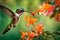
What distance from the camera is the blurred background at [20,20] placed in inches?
42.9

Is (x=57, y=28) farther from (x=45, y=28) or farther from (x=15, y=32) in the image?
(x=15, y=32)

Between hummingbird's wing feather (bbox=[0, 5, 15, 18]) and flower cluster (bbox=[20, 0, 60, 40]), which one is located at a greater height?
hummingbird's wing feather (bbox=[0, 5, 15, 18])

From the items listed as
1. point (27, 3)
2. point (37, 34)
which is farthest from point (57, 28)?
point (27, 3)

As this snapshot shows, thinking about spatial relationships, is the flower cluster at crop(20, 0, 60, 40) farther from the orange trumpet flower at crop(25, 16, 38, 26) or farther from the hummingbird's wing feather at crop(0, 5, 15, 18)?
the hummingbird's wing feather at crop(0, 5, 15, 18)

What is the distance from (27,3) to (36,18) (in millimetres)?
134

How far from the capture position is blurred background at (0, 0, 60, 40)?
3.57 feet

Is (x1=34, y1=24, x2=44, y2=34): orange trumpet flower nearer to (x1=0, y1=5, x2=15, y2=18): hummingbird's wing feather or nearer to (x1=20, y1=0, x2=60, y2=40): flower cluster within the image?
(x1=20, y1=0, x2=60, y2=40): flower cluster

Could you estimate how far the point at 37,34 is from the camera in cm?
107

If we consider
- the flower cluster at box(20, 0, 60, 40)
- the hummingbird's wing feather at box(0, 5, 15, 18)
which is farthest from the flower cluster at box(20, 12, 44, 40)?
the hummingbird's wing feather at box(0, 5, 15, 18)

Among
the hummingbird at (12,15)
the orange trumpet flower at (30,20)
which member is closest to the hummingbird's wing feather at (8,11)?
the hummingbird at (12,15)

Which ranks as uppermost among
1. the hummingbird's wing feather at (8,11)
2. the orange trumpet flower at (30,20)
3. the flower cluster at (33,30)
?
the hummingbird's wing feather at (8,11)

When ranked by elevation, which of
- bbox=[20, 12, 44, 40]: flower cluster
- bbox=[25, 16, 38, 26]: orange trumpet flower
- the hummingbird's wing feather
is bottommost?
bbox=[20, 12, 44, 40]: flower cluster

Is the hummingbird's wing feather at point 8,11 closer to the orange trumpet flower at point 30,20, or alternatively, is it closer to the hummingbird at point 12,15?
the hummingbird at point 12,15

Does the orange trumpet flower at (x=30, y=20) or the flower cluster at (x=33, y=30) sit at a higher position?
the orange trumpet flower at (x=30, y=20)
